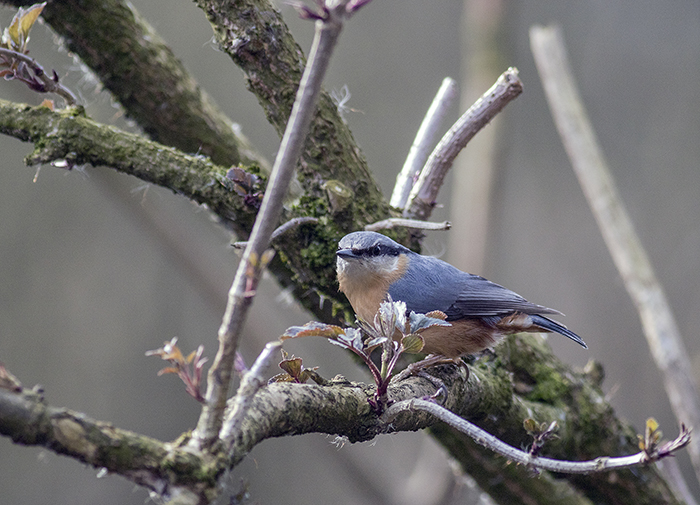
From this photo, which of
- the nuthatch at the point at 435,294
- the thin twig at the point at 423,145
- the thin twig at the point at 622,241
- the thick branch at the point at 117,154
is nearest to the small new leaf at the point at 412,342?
the nuthatch at the point at 435,294

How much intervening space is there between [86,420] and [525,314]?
6.60 ft

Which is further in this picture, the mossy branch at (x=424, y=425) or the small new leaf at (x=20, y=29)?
the small new leaf at (x=20, y=29)

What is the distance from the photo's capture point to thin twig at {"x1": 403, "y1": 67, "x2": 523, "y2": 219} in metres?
2.45

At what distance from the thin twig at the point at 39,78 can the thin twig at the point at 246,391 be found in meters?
1.59

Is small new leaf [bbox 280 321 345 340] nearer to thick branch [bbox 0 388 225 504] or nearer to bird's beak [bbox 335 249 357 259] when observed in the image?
thick branch [bbox 0 388 225 504]

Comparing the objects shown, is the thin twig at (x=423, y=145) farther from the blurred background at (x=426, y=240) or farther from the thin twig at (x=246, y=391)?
the blurred background at (x=426, y=240)

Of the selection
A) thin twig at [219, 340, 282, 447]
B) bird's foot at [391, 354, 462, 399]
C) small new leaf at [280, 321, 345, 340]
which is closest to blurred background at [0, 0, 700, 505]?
bird's foot at [391, 354, 462, 399]

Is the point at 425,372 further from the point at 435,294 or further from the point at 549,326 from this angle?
the point at 549,326

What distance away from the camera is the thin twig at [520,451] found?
1.30 metres

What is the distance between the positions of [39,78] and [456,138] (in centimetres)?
169

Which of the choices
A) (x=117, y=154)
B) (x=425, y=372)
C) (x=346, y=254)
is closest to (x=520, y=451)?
(x=425, y=372)

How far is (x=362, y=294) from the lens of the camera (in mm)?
2465

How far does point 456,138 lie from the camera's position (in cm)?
257

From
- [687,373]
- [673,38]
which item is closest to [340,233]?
[687,373]
